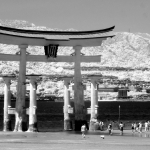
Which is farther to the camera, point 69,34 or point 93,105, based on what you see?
point 93,105

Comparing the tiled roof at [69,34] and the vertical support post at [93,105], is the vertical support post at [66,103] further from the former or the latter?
the tiled roof at [69,34]

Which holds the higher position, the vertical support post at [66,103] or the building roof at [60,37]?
the building roof at [60,37]

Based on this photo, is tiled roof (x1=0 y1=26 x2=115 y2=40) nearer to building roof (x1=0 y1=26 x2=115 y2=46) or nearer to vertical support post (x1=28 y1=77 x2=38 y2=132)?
building roof (x1=0 y1=26 x2=115 y2=46)

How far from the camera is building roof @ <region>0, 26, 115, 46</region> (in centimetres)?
4856

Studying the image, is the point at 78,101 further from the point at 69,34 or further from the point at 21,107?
the point at 69,34

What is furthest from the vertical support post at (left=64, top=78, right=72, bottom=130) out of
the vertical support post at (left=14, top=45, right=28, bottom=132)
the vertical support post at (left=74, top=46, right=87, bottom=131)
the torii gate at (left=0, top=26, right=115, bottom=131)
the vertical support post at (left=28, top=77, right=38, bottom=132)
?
the vertical support post at (left=14, top=45, right=28, bottom=132)

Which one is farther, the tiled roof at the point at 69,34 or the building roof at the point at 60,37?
the tiled roof at the point at 69,34

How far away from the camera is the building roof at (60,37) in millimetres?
48562

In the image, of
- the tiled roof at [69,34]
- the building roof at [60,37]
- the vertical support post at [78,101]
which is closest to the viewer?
the building roof at [60,37]

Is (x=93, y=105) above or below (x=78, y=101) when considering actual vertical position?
below

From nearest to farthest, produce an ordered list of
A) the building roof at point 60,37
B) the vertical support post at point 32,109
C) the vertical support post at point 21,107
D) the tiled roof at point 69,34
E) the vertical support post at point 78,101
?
the vertical support post at point 21,107, the vertical support post at point 32,109, the building roof at point 60,37, the tiled roof at point 69,34, the vertical support post at point 78,101

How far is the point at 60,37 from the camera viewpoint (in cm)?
5025

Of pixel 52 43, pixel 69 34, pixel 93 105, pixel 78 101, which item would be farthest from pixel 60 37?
pixel 93 105

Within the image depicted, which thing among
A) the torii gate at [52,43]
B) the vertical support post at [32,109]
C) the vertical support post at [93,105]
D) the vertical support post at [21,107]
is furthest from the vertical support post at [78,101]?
the vertical support post at [21,107]
